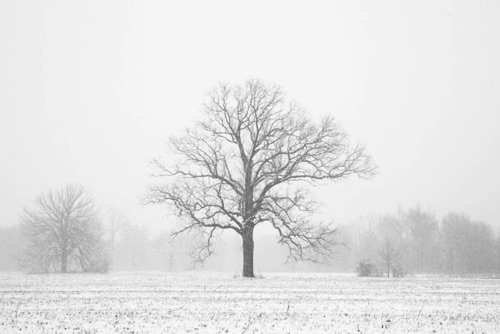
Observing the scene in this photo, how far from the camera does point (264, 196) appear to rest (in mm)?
29797

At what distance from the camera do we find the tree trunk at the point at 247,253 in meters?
29.2

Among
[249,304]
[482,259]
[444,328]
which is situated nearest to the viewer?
[444,328]

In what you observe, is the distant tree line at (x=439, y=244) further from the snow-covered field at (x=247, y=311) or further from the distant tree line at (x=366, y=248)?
the snow-covered field at (x=247, y=311)

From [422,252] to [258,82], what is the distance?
6380 centimetres

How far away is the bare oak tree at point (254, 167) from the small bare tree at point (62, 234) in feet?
68.5

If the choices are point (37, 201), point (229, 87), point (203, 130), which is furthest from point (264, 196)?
point (37, 201)

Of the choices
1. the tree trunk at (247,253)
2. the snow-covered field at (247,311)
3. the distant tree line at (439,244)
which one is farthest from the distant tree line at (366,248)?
the snow-covered field at (247,311)

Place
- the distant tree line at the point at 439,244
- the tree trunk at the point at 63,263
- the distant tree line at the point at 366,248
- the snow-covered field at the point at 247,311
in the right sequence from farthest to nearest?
the distant tree line at the point at 439,244 < the distant tree line at the point at 366,248 < the tree trunk at the point at 63,263 < the snow-covered field at the point at 247,311

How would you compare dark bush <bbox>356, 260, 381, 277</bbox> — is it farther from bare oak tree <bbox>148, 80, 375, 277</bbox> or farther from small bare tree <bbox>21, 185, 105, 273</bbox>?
small bare tree <bbox>21, 185, 105, 273</bbox>

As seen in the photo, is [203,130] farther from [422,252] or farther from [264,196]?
[422,252]

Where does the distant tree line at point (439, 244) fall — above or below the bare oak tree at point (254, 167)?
below

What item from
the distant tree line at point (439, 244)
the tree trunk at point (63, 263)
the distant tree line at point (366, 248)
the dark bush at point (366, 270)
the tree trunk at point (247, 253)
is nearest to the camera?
the tree trunk at point (247, 253)

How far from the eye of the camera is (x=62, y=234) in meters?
45.4

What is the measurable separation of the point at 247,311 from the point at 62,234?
38.9 m
